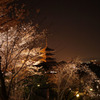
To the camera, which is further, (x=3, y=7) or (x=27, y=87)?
(x=27, y=87)

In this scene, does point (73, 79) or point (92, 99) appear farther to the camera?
point (73, 79)

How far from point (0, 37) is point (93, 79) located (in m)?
11.7

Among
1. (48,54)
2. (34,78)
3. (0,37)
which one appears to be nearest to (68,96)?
(34,78)

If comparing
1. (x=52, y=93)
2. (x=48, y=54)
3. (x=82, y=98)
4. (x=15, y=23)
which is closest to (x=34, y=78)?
(x=52, y=93)

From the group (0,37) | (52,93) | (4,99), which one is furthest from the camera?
(52,93)

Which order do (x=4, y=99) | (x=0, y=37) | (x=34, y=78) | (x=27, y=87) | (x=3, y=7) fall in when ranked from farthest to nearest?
(x=34, y=78)
(x=27, y=87)
(x=0, y=37)
(x=3, y=7)
(x=4, y=99)

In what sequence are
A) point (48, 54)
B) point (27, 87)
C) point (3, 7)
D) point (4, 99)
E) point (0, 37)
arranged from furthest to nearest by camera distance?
point (48, 54) → point (27, 87) → point (0, 37) → point (3, 7) → point (4, 99)

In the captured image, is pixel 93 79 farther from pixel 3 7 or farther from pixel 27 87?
pixel 3 7

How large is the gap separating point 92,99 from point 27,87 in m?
6.41

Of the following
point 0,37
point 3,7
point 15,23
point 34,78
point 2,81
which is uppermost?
point 3,7

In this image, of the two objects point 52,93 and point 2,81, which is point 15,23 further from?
point 52,93

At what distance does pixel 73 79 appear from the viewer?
12.4 meters

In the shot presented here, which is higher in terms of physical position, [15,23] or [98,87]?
[15,23]

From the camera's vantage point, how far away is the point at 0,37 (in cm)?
488
